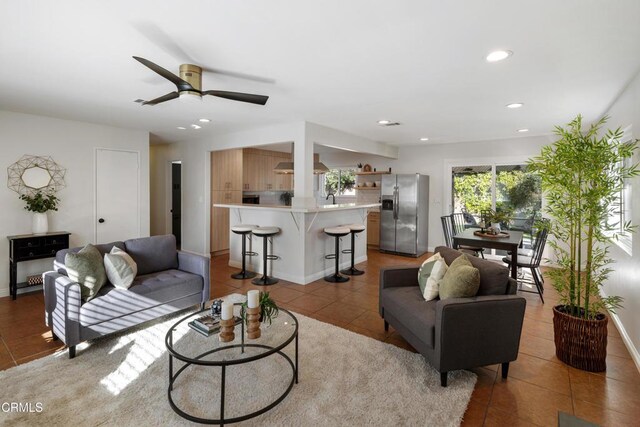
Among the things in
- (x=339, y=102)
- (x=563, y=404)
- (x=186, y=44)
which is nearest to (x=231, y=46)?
(x=186, y=44)

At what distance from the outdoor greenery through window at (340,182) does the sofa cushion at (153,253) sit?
568cm

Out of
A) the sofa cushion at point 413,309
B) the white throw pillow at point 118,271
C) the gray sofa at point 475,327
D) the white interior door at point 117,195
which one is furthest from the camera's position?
the white interior door at point 117,195

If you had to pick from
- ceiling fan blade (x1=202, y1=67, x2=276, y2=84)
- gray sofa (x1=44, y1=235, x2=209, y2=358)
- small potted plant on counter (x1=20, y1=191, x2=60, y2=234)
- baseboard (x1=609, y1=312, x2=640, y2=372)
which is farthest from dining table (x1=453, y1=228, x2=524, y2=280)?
small potted plant on counter (x1=20, y1=191, x2=60, y2=234)

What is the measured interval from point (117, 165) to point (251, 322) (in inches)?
177

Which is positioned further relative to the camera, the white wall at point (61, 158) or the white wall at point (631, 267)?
the white wall at point (61, 158)

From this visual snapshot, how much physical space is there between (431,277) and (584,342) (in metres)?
1.24

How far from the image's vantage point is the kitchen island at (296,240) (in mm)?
4918

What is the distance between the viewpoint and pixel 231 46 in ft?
7.95

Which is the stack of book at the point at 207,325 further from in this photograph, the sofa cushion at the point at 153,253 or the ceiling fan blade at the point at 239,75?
the ceiling fan blade at the point at 239,75

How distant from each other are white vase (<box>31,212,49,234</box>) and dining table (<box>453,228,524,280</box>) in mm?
5708

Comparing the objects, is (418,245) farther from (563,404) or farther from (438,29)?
(438,29)

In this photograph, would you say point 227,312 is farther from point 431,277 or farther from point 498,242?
point 498,242

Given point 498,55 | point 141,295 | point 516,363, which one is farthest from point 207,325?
point 498,55

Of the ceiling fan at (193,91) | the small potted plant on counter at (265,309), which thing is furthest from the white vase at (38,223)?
the small potted plant on counter at (265,309)
